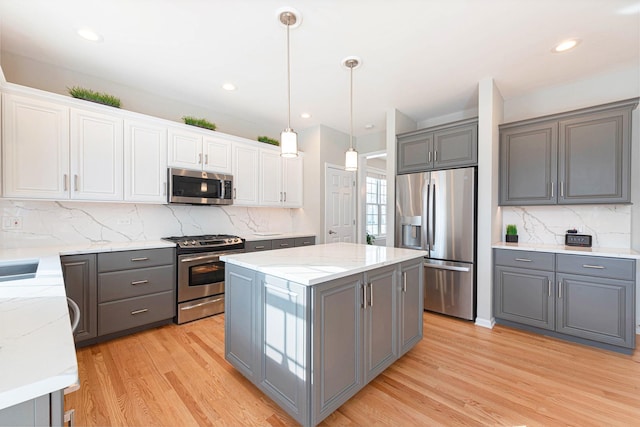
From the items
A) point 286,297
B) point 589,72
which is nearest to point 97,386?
point 286,297

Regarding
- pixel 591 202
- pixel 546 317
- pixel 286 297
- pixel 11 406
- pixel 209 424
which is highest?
pixel 591 202

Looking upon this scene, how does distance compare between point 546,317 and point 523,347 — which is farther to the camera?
point 546,317

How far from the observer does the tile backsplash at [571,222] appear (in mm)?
2881

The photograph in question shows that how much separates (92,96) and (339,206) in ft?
11.6

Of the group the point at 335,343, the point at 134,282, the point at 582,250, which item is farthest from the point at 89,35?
the point at 582,250

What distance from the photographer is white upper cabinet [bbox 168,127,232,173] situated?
10.7 feet

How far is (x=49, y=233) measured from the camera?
273 centimetres

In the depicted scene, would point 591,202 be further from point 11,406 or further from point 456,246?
point 11,406

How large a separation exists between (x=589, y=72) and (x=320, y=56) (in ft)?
9.28

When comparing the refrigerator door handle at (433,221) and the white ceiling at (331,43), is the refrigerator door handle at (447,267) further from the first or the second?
the white ceiling at (331,43)

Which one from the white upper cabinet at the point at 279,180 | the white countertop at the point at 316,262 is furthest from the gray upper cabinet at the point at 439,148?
the white upper cabinet at the point at 279,180

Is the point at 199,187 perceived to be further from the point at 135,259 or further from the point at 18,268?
the point at 18,268

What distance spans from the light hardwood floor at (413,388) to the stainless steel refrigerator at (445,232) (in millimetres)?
627

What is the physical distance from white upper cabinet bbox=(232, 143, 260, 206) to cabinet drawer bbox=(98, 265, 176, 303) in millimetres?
1294
